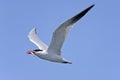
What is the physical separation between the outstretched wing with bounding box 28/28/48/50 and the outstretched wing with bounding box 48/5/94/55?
3698 millimetres

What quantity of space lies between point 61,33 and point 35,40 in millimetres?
7823

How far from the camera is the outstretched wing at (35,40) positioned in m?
37.8

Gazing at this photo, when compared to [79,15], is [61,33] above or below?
below

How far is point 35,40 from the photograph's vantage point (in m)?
39.7

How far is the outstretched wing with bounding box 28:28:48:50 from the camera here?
3784cm

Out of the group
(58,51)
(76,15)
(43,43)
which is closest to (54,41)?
(58,51)

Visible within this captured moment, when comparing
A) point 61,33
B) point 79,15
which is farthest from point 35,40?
point 79,15

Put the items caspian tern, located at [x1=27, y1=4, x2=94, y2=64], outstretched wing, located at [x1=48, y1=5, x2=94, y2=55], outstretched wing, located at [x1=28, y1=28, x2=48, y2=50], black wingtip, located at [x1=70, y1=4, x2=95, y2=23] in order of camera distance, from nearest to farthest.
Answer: black wingtip, located at [x1=70, y1=4, x2=95, y2=23] → outstretched wing, located at [x1=48, y1=5, x2=94, y2=55] → caspian tern, located at [x1=27, y1=4, x2=94, y2=64] → outstretched wing, located at [x1=28, y1=28, x2=48, y2=50]

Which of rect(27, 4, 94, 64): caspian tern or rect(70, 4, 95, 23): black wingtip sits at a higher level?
rect(70, 4, 95, 23): black wingtip

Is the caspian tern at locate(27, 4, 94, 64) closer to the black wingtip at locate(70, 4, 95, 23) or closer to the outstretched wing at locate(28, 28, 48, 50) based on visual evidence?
the black wingtip at locate(70, 4, 95, 23)

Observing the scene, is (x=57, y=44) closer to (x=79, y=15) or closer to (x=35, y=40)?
Answer: (x=79, y=15)

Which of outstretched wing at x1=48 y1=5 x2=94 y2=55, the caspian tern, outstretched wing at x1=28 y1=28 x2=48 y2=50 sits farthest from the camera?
outstretched wing at x1=28 y1=28 x2=48 y2=50

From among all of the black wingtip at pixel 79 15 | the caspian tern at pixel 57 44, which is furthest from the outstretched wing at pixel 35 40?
the black wingtip at pixel 79 15

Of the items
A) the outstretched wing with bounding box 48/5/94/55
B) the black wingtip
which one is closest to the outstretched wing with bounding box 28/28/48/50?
the outstretched wing with bounding box 48/5/94/55
